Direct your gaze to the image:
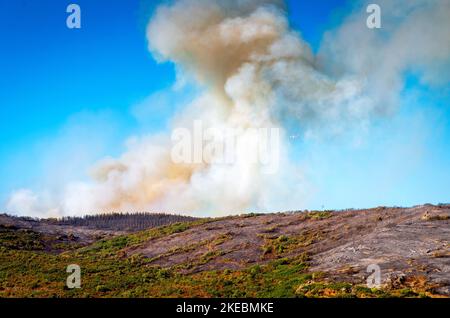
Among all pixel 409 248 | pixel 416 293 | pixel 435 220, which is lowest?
pixel 416 293

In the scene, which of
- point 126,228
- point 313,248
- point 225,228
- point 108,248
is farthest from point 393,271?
point 126,228

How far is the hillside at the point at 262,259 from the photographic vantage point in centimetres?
3046

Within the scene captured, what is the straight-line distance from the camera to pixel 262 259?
4216 centimetres

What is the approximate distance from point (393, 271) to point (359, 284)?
10.4 feet

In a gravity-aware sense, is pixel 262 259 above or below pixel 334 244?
below

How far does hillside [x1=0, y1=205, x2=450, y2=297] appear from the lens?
3046cm

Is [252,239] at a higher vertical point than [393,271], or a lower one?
higher

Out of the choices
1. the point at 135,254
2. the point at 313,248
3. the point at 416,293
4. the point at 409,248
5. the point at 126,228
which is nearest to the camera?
the point at 416,293

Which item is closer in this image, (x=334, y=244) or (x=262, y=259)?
(x=262, y=259)

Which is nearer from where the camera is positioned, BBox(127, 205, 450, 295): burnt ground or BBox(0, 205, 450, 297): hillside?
BBox(0, 205, 450, 297): hillside

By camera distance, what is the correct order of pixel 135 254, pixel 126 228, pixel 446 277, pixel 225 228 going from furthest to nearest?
pixel 126 228, pixel 225 228, pixel 135 254, pixel 446 277

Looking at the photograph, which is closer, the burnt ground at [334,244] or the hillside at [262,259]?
the hillside at [262,259]

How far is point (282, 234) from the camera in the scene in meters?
51.8

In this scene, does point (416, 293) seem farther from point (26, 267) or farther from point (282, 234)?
point (26, 267)
